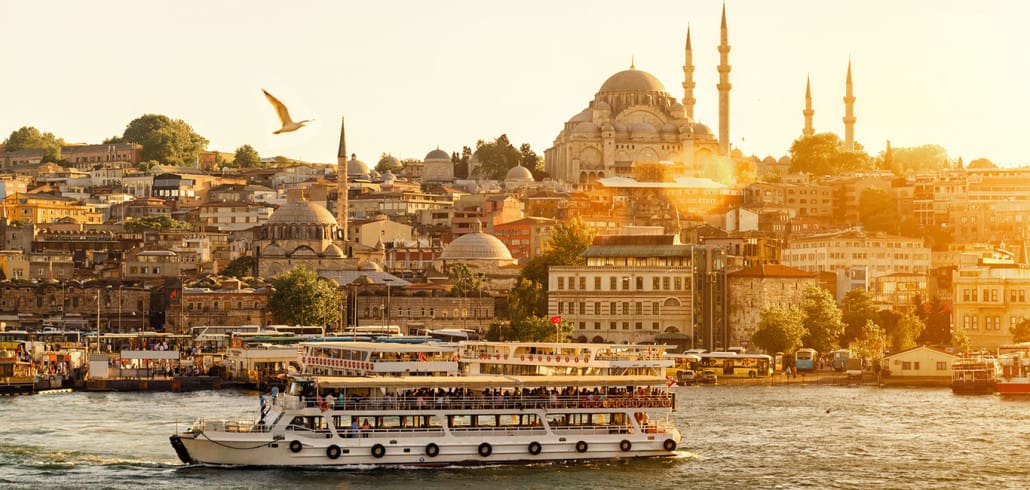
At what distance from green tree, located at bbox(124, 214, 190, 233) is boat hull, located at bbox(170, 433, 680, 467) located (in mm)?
77648

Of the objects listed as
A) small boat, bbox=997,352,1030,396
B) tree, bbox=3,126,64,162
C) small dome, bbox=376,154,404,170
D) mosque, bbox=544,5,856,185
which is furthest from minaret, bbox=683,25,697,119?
small boat, bbox=997,352,1030,396

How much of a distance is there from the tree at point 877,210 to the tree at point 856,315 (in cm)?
4267

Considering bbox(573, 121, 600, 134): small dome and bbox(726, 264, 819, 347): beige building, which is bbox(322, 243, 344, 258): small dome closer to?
bbox(726, 264, 819, 347): beige building

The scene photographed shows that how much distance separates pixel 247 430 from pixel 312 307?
44.3 meters

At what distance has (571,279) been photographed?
3071 inches

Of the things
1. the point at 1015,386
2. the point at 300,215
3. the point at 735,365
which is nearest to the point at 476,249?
the point at 300,215

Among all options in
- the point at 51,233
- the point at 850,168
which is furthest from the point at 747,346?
the point at 850,168

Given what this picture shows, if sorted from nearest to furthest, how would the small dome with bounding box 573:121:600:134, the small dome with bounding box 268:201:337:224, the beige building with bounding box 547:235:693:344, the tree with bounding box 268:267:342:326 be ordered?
the beige building with bounding box 547:235:693:344 < the tree with bounding box 268:267:342:326 < the small dome with bounding box 268:201:337:224 < the small dome with bounding box 573:121:600:134

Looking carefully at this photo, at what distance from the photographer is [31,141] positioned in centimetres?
17500

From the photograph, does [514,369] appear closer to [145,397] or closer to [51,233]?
[145,397]

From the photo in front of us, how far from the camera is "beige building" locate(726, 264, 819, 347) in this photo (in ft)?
252

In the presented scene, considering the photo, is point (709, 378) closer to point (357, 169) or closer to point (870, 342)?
point (870, 342)

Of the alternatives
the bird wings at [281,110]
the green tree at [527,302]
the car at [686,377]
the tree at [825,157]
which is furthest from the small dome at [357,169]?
the bird wings at [281,110]

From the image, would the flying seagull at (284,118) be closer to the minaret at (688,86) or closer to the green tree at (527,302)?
the green tree at (527,302)
